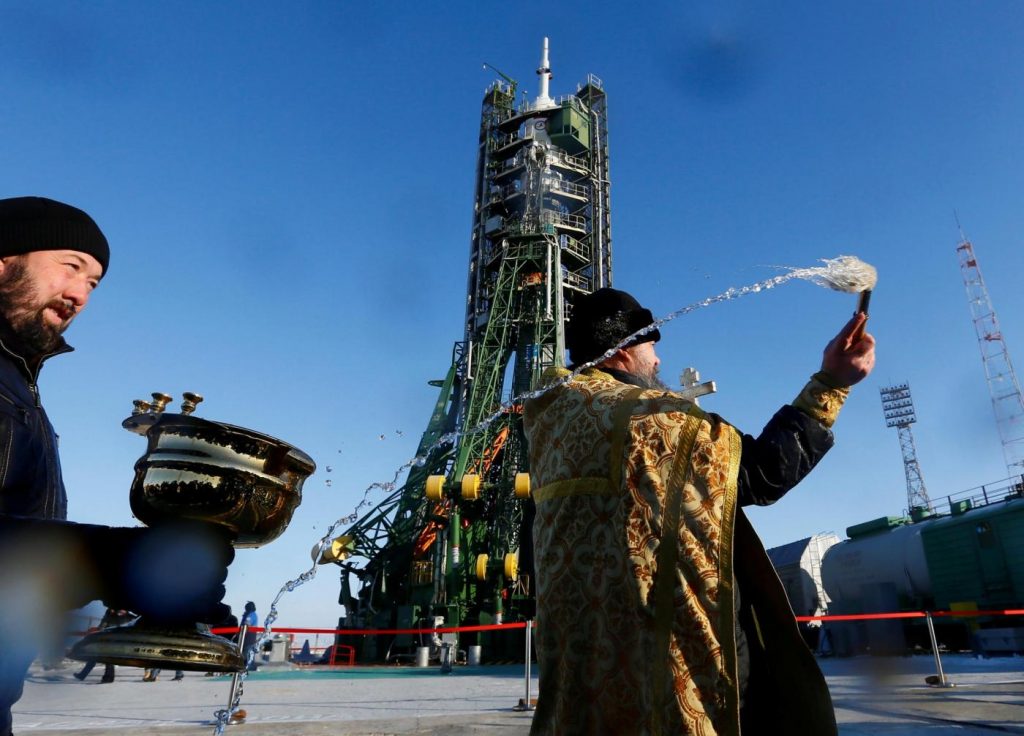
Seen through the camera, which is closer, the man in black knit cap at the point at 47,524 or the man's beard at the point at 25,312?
the man in black knit cap at the point at 47,524

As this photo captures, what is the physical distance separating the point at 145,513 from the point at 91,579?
13 centimetres

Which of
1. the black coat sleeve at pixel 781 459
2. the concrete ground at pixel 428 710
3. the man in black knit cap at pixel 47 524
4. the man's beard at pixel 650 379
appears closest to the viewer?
the man in black knit cap at pixel 47 524

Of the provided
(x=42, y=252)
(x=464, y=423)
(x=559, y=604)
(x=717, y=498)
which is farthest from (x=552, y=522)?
(x=464, y=423)

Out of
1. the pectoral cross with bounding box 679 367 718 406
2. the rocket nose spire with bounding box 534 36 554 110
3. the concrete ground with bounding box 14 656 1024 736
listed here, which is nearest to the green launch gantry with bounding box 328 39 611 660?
the rocket nose spire with bounding box 534 36 554 110

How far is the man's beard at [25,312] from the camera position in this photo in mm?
1108

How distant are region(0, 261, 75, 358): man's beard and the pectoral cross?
1.75m

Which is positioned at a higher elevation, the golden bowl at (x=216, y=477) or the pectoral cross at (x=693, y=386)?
the pectoral cross at (x=693, y=386)

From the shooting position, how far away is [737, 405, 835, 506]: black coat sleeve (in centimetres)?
174

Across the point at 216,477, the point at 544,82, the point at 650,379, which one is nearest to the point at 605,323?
the point at 650,379

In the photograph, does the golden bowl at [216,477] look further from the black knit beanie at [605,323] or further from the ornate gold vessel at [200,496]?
the black knit beanie at [605,323]

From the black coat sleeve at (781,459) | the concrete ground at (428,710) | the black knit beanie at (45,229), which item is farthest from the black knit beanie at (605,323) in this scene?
the concrete ground at (428,710)

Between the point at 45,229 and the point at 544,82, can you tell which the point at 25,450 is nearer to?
the point at 45,229

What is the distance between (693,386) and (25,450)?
1.99m

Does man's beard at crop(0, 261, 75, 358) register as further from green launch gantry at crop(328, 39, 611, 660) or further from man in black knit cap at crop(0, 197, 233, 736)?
green launch gantry at crop(328, 39, 611, 660)
